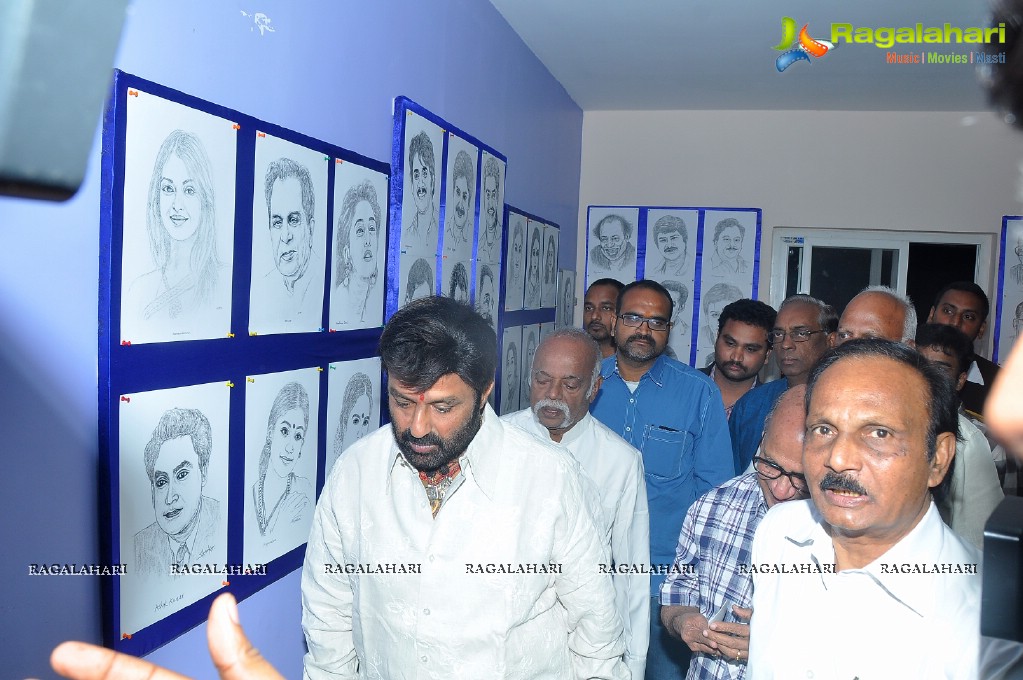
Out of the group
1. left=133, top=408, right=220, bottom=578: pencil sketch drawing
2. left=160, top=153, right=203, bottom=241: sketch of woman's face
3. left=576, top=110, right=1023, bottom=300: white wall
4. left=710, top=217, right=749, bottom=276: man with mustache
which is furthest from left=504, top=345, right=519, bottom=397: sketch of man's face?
left=160, top=153, right=203, bottom=241: sketch of woman's face

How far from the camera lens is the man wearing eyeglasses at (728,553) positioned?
2.19 m

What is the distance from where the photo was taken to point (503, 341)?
489 centimetres

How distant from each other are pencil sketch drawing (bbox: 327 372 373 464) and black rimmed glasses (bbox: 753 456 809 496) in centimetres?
133

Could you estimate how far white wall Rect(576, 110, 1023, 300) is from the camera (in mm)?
6918

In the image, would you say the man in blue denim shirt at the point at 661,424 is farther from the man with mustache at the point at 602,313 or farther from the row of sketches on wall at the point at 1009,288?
the row of sketches on wall at the point at 1009,288

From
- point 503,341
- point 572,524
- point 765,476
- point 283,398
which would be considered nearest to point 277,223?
point 283,398

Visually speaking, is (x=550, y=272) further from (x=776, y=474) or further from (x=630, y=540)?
(x=776, y=474)

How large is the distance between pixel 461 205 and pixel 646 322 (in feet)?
3.45

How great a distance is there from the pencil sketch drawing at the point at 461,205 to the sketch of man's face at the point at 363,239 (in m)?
0.74

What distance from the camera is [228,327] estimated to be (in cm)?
213

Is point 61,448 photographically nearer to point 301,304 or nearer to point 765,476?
point 301,304

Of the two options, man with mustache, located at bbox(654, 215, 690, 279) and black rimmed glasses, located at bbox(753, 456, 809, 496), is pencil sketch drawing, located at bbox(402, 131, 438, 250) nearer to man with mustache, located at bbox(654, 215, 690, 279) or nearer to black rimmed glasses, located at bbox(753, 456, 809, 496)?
black rimmed glasses, located at bbox(753, 456, 809, 496)

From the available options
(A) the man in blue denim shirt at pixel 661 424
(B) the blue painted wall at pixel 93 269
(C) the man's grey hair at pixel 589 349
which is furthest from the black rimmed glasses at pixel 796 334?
(B) the blue painted wall at pixel 93 269

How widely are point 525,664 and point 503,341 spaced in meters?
3.01
